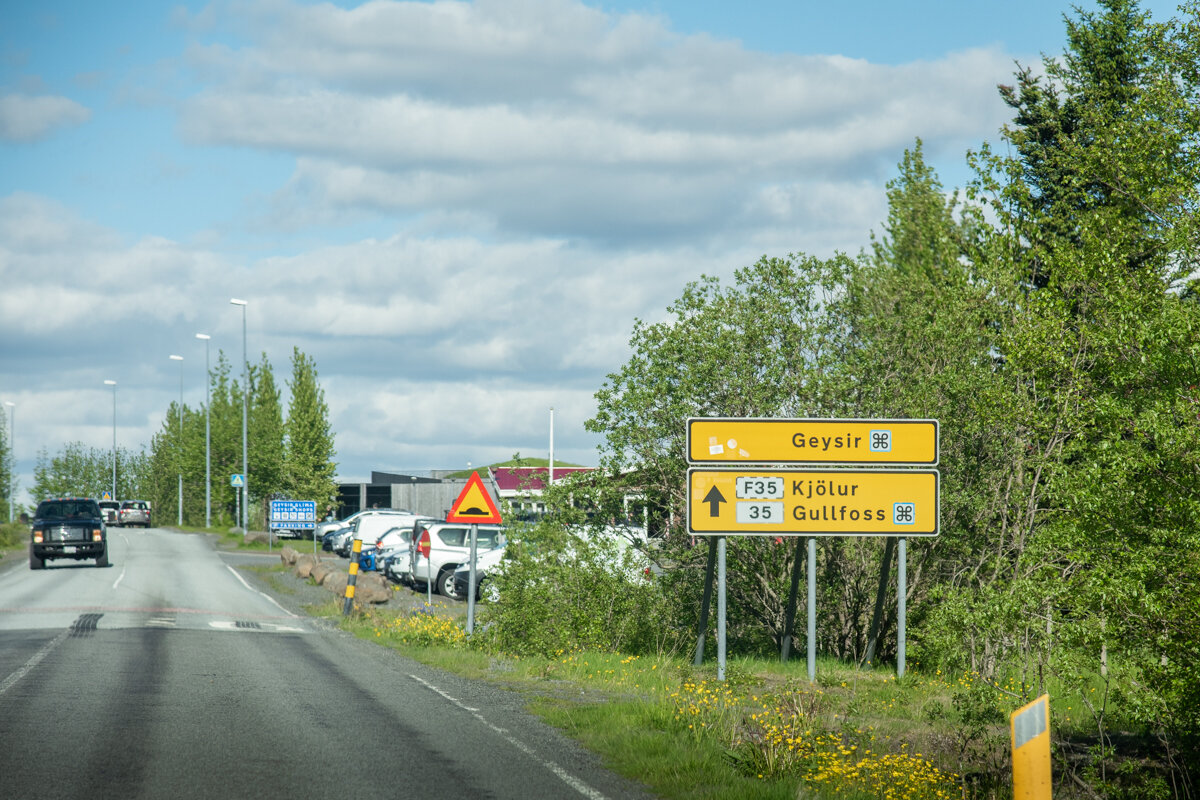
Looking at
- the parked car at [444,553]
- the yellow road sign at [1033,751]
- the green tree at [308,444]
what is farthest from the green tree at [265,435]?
the yellow road sign at [1033,751]

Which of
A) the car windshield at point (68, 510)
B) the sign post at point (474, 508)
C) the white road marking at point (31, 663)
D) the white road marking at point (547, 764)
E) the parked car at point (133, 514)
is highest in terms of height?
the sign post at point (474, 508)

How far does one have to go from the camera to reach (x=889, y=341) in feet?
60.4

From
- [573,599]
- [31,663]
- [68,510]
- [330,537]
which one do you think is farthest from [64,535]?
[573,599]

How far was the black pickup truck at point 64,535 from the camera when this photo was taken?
120ft

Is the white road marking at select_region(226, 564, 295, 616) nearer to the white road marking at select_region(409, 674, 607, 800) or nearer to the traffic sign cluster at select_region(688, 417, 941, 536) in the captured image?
the traffic sign cluster at select_region(688, 417, 941, 536)

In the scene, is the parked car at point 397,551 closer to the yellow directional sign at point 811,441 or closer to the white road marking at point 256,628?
the white road marking at point 256,628

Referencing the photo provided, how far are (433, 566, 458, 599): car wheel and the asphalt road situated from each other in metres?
9.54

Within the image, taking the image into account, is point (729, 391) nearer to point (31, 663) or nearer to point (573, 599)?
point (573, 599)


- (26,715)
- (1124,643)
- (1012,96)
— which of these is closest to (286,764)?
(26,715)

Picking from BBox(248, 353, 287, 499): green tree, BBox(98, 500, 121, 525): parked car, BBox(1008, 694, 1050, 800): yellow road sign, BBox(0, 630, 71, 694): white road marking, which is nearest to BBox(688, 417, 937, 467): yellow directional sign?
BBox(0, 630, 71, 694): white road marking

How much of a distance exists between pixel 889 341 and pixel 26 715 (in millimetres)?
12938

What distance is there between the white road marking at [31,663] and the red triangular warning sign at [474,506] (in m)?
5.64

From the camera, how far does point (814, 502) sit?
14.8 metres

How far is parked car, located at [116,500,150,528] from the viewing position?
73.7 metres
